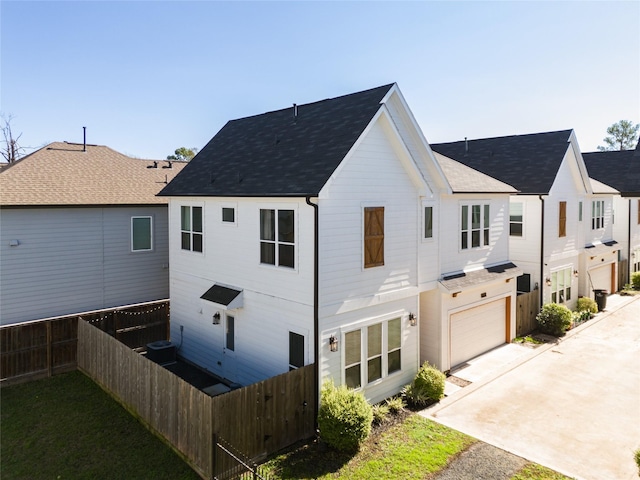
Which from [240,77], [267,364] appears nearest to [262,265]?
[267,364]

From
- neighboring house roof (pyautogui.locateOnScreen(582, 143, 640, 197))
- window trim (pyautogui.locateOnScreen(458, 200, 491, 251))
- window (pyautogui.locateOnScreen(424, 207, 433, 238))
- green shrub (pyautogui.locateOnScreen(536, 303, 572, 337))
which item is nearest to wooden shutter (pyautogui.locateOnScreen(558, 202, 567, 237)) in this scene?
green shrub (pyautogui.locateOnScreen(536, 303, 572, 337))

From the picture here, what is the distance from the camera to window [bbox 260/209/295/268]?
1162 cm

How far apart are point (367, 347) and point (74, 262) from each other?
39.1ft

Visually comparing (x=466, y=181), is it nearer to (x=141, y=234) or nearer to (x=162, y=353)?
(x=162, y=353)

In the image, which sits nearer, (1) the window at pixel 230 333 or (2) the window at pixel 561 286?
(1) the window at pixel 230 333

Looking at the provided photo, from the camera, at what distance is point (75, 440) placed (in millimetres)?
10695

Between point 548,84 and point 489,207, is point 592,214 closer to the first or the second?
point 548,84

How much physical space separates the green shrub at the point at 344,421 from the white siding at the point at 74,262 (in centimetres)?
1135

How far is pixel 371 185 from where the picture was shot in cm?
1227

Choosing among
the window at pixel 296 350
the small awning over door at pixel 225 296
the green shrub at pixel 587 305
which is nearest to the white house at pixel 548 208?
the green shrub at pixel 587 305

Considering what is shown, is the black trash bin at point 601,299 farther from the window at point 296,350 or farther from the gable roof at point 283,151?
the window at point 296,350

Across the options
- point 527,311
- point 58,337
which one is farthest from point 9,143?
point 527,311

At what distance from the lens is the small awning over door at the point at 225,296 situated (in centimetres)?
1302

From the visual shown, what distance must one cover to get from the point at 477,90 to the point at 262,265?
57.6ft
